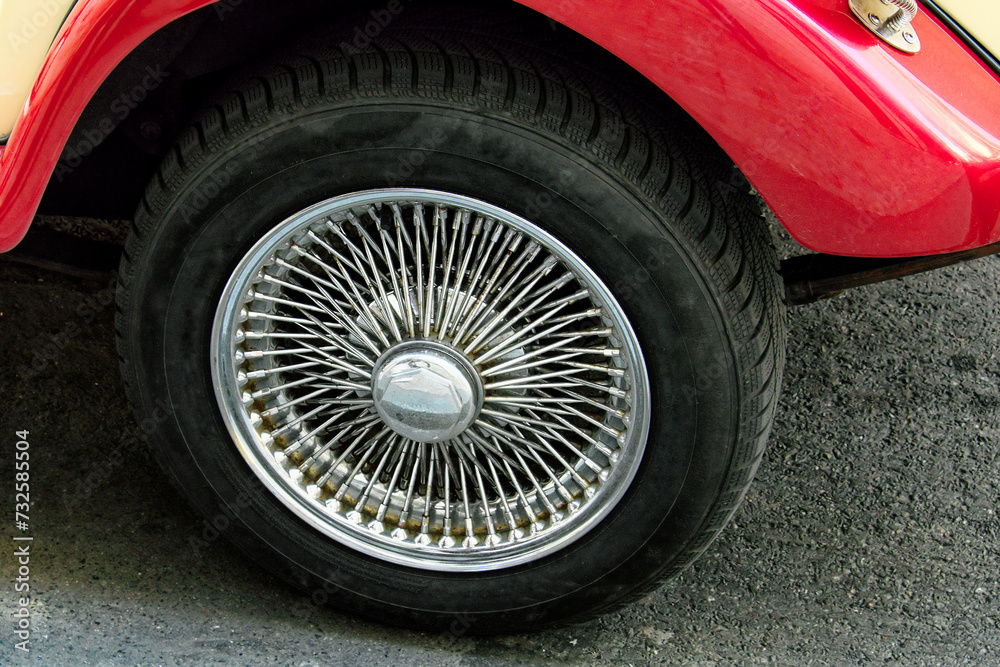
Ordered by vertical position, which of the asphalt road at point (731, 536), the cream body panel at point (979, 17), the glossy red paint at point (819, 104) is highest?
the cream body panel at point (979, 17)

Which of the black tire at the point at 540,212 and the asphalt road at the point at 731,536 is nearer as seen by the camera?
the black tire at the point at 540,212

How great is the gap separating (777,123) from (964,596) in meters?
1.49

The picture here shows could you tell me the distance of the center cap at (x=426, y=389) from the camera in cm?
168

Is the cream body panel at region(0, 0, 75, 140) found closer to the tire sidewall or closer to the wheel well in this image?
the wheel well

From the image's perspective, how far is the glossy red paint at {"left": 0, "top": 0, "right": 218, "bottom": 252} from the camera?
1.37 meters

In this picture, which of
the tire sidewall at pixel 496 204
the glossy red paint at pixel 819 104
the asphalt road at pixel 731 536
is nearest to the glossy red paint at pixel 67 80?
the glossy red paint at pixel 819 104

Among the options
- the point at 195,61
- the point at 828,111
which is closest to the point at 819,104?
the point at 828,111

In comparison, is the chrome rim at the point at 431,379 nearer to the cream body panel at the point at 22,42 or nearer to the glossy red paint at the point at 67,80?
the glossy red paint at the point at 67,80

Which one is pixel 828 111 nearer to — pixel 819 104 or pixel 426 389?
pixel 819 104

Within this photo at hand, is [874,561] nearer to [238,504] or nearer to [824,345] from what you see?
[824,345]

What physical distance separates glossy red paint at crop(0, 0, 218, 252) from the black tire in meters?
0.21

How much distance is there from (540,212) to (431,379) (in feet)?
1.38

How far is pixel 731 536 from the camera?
7.23 ft

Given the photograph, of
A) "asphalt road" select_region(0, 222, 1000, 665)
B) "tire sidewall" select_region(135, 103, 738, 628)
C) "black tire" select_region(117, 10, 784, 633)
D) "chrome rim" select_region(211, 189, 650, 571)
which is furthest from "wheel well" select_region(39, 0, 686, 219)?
"asphalt road" select_region(0, 222, 1000, 665)
